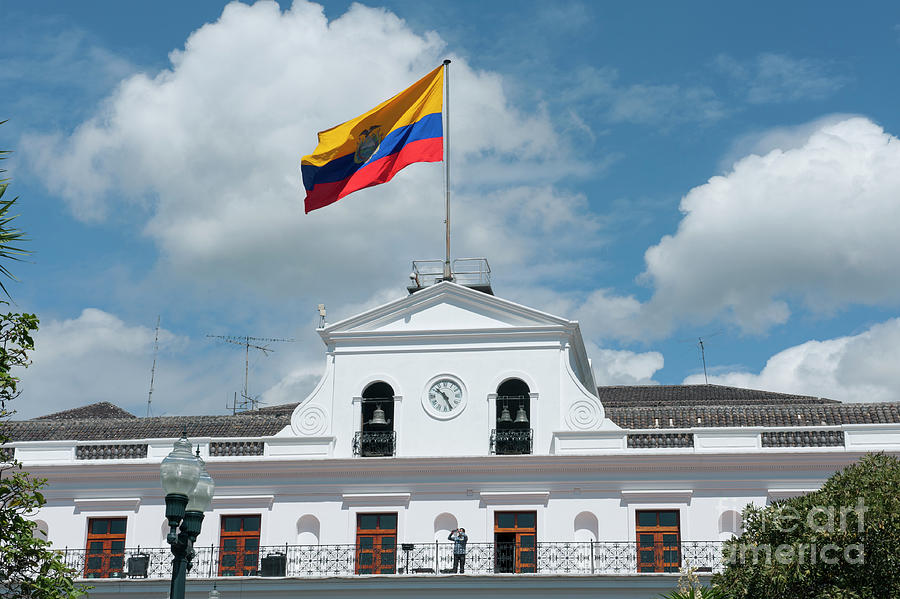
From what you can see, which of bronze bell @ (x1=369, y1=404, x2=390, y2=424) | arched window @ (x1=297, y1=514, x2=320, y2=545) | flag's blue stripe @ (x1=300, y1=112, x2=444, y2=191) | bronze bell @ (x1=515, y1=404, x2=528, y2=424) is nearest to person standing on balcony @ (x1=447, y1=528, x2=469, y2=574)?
bronze bell @ (x1=515, y1=404, x2=528, y2=424)

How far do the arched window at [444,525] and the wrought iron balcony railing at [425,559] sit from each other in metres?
0.45

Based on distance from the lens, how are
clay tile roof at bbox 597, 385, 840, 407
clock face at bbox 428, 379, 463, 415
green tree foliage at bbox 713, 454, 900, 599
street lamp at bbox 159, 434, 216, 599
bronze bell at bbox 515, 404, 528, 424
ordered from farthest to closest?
1. clay tile roof at bbox 597, 385, 840, 407
2. clock face at bbox 428, 379, 463, 415
3. bronze bell at bbox 515, 404, 528, 424
4. green tree foliage at bbox 713, 454, 900, 599
5. street lamp at bbox 159, 434, 216, 599

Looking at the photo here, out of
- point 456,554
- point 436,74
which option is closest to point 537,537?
point 456,554

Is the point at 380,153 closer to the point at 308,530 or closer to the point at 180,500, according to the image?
the point at 308,530

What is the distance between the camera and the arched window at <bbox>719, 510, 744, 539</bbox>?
88.2 ft

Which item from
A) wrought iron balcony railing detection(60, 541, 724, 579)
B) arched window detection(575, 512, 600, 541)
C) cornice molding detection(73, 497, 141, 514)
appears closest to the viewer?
wrought iron balcony railing detection(60, 541, 724, 579)

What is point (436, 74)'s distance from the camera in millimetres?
29641

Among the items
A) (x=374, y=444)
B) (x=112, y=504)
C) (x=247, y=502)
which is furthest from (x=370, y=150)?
(x=112, y=504)

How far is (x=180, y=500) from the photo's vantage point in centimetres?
1446

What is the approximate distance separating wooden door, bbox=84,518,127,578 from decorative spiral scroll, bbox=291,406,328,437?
4809 mm

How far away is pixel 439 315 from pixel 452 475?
4.02 metres

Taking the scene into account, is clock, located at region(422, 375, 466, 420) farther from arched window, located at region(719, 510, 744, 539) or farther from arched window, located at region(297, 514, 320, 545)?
arched window, located at region(719, 510, 744, 539)

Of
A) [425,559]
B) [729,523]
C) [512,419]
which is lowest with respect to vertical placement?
[425,559]

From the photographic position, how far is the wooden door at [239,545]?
27.7 m
